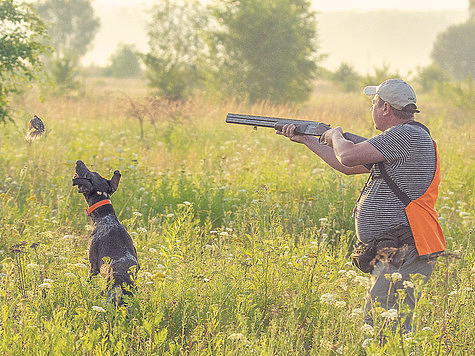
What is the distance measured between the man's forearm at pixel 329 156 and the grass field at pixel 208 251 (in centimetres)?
60

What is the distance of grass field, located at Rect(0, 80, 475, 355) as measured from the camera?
342 centimetres

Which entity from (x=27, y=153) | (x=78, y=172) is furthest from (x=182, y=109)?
(x=78, y=172)

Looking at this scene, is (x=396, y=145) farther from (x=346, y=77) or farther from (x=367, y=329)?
(x=346, y=77)

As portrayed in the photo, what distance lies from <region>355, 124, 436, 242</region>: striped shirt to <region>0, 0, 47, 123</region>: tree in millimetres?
6608

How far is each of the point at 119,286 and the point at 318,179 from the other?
493 cm

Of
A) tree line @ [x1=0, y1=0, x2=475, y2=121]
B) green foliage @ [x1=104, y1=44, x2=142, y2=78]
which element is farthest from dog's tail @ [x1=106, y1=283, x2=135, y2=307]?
green foliage @ [x1=104, y1=44, x2=142, y2=78]

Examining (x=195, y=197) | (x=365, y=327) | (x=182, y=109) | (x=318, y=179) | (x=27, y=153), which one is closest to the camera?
(x=365, y=327)

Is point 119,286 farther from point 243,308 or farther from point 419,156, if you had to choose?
point 419,156

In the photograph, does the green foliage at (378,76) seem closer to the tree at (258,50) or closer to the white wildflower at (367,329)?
the tree at (258,50)

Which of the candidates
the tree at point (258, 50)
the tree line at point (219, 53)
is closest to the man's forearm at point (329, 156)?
the tree line at point (219, 53)

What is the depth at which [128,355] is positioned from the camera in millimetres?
3332

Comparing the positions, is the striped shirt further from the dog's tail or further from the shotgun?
the dog's tail

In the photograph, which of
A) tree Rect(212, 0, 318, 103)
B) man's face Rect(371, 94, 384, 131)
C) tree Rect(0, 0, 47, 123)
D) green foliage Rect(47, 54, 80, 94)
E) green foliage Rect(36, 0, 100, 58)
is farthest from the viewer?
green foliage Rect(36, 0, 100, 58)

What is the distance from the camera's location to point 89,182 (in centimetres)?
424
